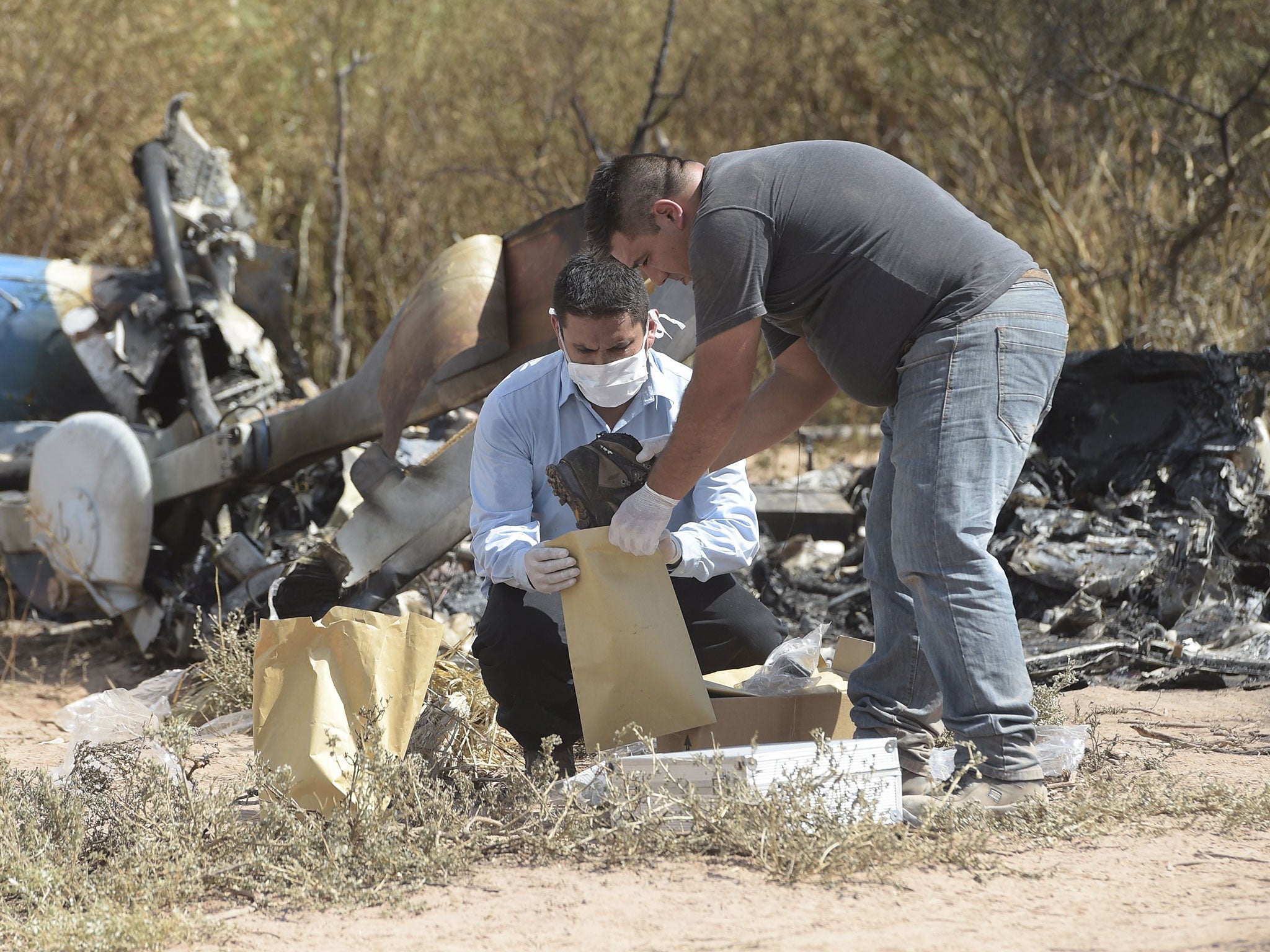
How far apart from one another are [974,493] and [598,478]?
36.6 inches

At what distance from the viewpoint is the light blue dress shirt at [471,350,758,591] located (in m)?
3.31

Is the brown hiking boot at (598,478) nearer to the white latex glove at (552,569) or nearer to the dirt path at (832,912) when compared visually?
the white latex glove at (552,569)

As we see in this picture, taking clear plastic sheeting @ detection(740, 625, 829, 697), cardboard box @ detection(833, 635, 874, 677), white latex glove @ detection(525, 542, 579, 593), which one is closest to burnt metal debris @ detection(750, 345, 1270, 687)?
cardboard box @ detection(833, 635, 874, 677)

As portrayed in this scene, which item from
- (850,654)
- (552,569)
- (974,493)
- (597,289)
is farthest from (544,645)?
(974,493)

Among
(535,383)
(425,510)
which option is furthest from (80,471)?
(535,383)

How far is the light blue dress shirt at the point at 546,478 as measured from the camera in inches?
130

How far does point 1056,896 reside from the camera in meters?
2.50

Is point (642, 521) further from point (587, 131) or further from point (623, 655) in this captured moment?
point (587, 131)

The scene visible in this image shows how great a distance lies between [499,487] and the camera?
11.2 feet

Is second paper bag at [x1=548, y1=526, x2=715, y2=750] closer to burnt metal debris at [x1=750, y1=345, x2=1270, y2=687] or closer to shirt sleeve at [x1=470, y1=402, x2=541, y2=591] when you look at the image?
shirt sleeve at [x1=470, y1=402, x2=541, y2=591]

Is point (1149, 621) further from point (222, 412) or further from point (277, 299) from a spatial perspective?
point (277, 299)

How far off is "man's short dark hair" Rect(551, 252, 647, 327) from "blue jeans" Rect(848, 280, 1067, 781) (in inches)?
31.5

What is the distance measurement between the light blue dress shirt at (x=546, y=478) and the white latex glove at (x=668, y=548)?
0.22ft

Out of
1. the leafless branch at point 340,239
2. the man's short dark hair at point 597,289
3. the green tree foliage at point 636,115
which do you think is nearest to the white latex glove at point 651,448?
the man's short dark hair at point 597,289
